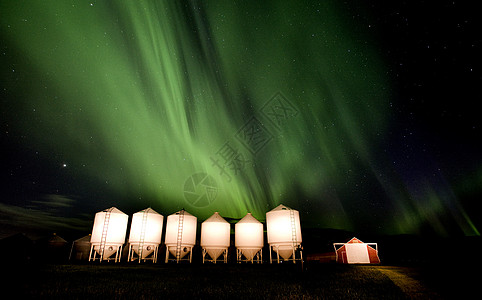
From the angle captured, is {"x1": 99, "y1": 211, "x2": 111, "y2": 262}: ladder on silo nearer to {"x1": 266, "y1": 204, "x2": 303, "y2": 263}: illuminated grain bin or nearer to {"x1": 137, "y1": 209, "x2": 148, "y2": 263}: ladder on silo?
{"x1": 137, "y1": 209, "x2": 148, "y2": 263}: ladder on silo

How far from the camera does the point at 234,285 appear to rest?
10.5 meters

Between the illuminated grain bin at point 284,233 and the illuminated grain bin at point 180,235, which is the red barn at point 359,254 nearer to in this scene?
the illuminated grain bin at point 284,233

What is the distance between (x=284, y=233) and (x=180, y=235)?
1068 cm

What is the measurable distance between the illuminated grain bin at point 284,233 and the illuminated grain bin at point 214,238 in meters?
4.86

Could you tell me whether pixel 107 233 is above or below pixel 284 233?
above

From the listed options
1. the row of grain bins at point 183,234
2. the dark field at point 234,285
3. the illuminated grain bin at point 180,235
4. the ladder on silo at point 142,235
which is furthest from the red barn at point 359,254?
the ladder on silo at point 142,235

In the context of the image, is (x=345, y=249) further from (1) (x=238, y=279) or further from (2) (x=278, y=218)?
(1) (x=238, y=279)

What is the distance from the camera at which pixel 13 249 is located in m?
32.7

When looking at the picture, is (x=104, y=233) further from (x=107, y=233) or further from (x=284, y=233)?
(x=284, y=233)

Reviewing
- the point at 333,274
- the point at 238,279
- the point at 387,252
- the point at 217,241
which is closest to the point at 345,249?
the point at 217,241

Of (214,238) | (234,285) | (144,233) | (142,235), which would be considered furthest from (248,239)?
(234,285)

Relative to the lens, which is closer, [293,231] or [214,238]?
[293,231]

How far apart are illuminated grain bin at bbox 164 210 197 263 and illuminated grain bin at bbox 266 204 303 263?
8505mm

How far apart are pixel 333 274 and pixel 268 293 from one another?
5.85 m
